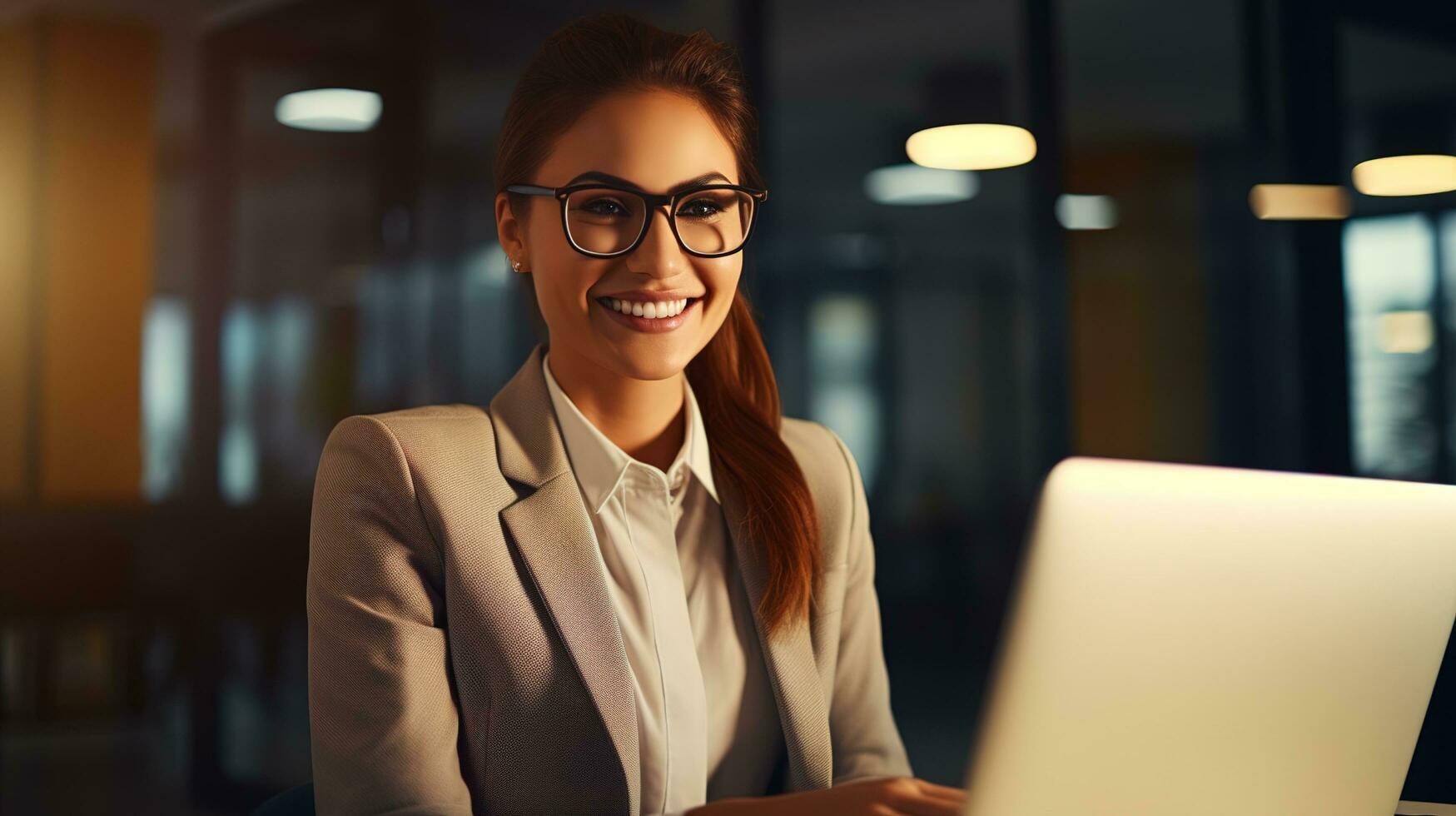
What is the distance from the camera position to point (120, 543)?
128 inches

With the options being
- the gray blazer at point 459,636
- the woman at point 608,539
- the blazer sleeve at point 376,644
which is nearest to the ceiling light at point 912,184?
the woman at point 608,539

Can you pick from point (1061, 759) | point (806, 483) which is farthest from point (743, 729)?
point (1061, 759)

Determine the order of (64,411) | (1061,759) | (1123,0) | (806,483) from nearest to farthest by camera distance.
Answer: (1061,759)
(806,483)
(64,411)
(1123,0)

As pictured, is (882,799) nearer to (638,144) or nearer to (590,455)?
(590,455)

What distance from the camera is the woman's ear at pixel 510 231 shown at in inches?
57.9

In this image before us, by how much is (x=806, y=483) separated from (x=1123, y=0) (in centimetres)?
252

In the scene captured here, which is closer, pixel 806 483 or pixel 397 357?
pixel 806 483

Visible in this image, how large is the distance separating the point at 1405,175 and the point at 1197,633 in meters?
3.08

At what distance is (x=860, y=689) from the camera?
1546 mm

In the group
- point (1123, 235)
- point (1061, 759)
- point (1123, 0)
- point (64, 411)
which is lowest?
point (1061, 759)

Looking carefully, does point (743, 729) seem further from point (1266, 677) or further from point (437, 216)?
point (437, 216)

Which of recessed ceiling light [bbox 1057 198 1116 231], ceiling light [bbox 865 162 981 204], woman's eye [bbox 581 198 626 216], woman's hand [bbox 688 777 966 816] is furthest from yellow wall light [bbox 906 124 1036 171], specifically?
woman's hand [bbox 688 777 966 816]

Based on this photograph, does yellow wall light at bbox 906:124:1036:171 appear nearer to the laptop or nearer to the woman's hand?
the woman's hand

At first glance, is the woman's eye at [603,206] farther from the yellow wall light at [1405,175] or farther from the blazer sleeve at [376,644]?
the yellow wall light at [1405,175]
